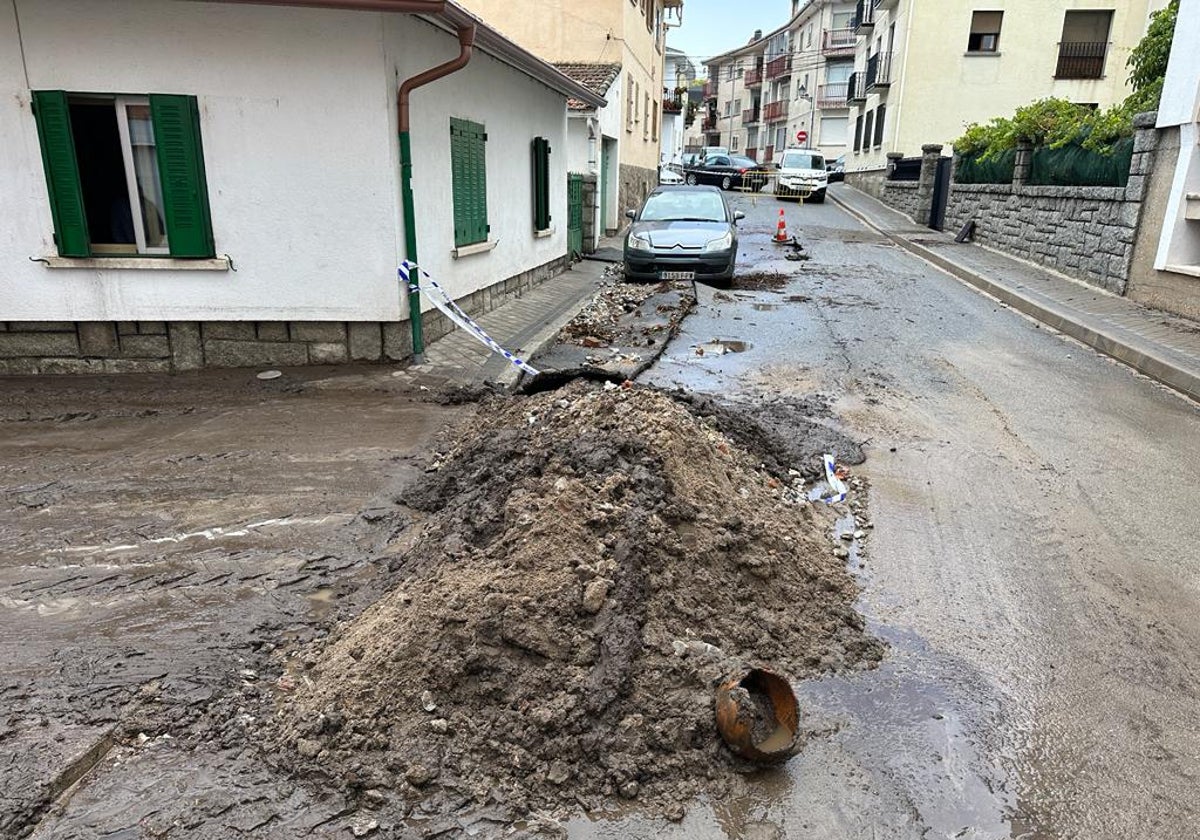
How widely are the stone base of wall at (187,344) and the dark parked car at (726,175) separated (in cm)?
3645

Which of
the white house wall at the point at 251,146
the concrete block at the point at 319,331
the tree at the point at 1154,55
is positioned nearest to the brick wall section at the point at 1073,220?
the tree at the point at 1154,55

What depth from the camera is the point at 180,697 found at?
308cm

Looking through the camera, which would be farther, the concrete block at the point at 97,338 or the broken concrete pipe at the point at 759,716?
the concrete block at the point at 97,338

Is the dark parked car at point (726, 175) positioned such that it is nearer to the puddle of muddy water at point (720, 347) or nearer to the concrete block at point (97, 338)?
the puddle of muddy water at point (720, 347)

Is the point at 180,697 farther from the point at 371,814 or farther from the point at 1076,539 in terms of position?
the point at 1076,539

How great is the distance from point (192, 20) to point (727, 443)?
19.3 feet

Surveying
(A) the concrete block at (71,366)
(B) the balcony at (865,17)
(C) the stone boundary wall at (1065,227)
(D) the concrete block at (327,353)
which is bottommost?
(A) the concrete block at (71,366)

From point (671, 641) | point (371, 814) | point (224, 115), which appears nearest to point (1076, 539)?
point (671, 641)

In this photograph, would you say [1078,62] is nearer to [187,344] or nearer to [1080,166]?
[1080,166]

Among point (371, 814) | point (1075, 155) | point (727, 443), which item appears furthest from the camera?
point (1075, 155)

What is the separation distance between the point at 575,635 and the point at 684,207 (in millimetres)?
13130

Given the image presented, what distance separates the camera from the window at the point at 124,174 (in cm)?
708

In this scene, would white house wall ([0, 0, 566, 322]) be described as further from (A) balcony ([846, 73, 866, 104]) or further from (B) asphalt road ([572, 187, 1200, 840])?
(A) balcony ([846, 73, 866, 104])

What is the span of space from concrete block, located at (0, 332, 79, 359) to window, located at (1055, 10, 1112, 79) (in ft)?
113
